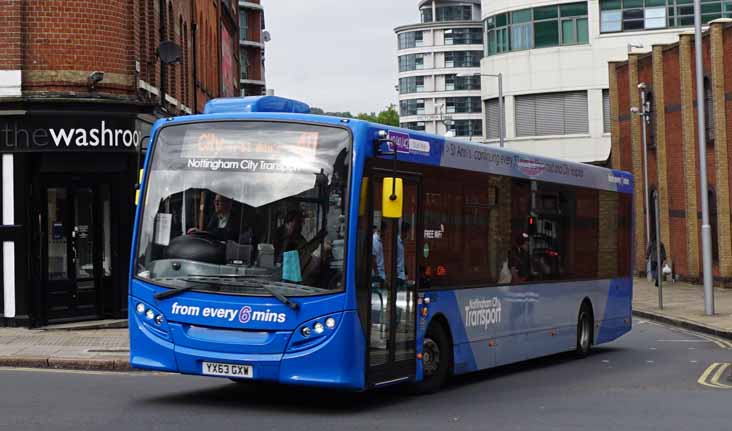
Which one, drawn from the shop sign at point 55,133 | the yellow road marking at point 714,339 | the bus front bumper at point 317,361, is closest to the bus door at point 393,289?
the bus front bumper at point 317,361

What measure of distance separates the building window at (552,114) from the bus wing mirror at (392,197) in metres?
50.3

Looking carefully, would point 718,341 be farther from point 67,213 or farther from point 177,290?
point 177,290

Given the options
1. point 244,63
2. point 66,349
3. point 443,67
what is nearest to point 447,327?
point 66,349

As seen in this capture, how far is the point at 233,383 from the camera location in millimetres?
14438

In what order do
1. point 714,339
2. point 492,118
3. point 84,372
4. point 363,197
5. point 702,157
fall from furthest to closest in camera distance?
1. point 492,118
2. point 702,157
3. point 714,339
4. point 84,372
5. point 363,197

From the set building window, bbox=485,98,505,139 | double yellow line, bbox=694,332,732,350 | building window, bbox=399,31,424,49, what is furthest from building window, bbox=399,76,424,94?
double yellow line, bbox=694,332,732,350

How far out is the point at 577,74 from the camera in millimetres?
61000

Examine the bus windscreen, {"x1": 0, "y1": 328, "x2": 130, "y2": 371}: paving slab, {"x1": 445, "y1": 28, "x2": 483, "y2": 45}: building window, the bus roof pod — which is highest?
{"x1": 445, "y1": 28, "x2": 483, "y2": 45}: building window

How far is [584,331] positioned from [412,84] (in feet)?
422

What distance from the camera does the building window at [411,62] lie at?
146000 millimetres

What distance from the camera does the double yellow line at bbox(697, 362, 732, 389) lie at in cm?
1500

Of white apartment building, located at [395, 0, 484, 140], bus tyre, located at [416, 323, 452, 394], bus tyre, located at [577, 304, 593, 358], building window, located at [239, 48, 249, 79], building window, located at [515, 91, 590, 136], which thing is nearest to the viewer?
bus tyre, located at [416, 323, 452, 394]

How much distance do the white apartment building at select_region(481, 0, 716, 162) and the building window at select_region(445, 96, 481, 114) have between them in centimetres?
7660

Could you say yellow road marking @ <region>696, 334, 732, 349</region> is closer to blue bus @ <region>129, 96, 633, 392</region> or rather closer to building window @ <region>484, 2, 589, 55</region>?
blue bus @ <region>129, 96, 633, 392</region>
